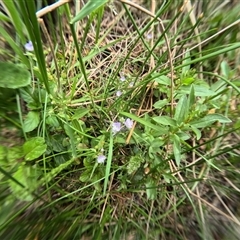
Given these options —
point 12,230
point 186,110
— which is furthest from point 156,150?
point 12,230

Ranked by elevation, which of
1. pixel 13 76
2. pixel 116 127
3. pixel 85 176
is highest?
pixel 13 76

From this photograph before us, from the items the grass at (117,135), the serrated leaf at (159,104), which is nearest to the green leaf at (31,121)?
the grass at (117,135)

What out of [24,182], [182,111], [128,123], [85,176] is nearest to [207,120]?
[182,111]

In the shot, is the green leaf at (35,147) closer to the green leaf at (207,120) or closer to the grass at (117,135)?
the grass at (117,135)

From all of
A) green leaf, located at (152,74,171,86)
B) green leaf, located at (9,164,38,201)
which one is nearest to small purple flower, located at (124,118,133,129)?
green leaf, located at (152,74,171,86)

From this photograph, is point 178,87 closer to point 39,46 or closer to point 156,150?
point 156,150

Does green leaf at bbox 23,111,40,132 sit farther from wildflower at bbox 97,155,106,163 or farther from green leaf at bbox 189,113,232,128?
green leaf at bbox 189,113,232,128

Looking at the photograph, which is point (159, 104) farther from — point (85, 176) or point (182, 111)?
point (85, 176)

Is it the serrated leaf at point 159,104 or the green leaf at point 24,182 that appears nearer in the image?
the green leaf at point 24,182
